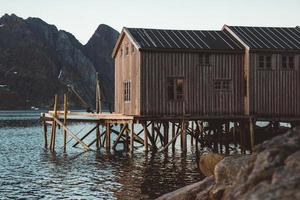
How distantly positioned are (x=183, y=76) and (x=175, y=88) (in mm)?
1059

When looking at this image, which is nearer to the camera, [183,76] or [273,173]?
[273,173]

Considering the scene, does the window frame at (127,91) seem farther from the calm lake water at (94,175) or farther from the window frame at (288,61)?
the window frame at (288,61)

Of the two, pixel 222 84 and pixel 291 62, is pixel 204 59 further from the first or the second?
pixel 291 62

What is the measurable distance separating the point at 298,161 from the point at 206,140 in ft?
113

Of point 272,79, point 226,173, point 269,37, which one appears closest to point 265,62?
point 272,79

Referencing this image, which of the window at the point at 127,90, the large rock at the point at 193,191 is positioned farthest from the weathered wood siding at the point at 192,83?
the large rock at the point at 193,191

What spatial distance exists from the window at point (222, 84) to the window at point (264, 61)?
263cm

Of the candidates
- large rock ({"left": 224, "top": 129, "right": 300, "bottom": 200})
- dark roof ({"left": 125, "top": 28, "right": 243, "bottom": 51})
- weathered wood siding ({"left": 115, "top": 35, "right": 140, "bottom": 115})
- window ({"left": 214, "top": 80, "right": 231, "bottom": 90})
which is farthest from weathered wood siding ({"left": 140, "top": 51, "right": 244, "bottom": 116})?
large rock ({"left": 224, "top": 129, "right": 300, "bottom": 200})

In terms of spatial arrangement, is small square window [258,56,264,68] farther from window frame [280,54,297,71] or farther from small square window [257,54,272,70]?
window frame [280,54,297,71]

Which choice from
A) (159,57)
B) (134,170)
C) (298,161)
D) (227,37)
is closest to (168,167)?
(134,170)

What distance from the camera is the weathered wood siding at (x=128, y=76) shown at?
3619cm

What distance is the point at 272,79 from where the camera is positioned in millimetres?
36938

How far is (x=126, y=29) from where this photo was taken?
127 ft

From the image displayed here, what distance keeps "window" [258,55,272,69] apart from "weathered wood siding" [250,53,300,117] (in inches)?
8.9
